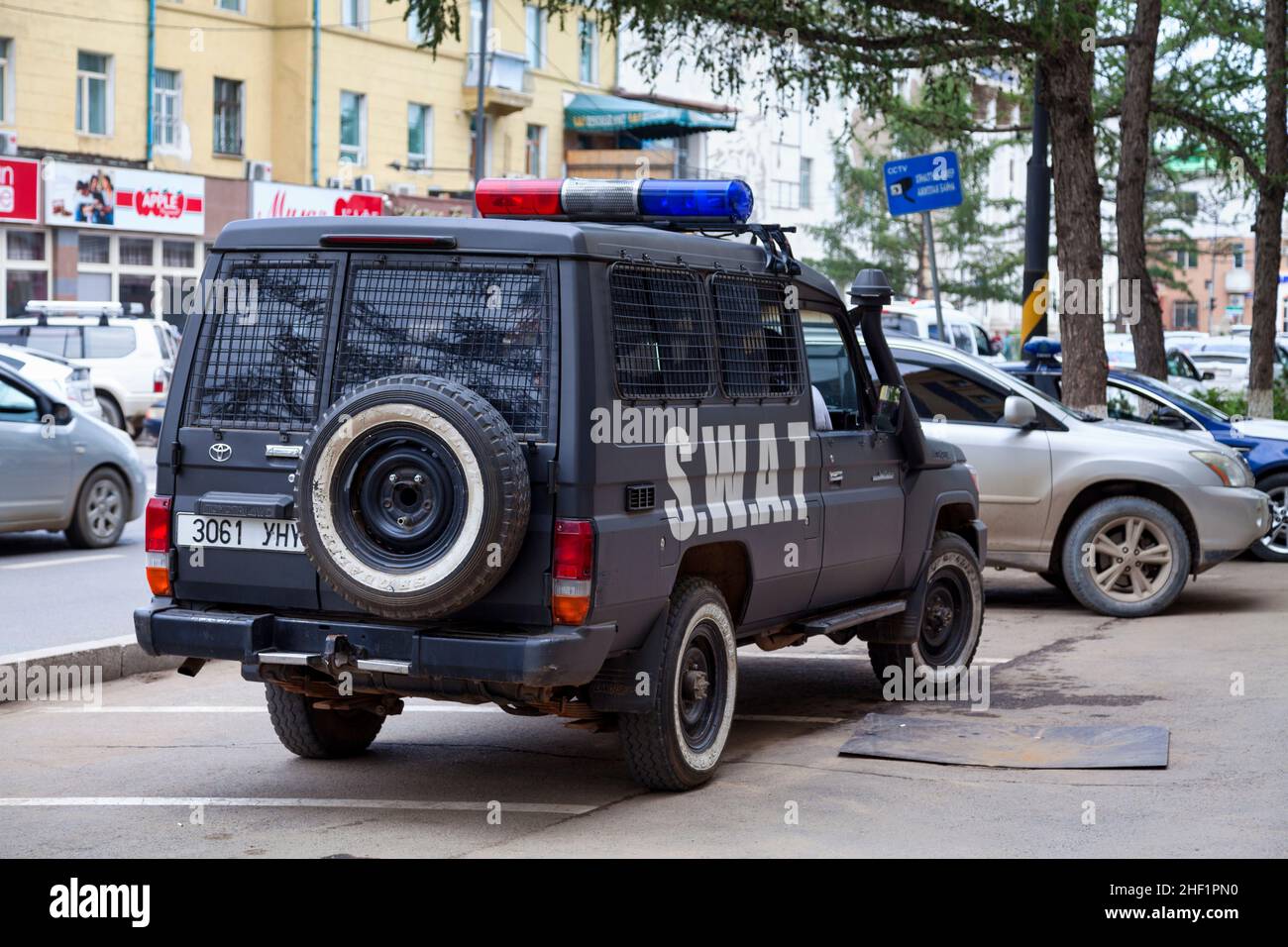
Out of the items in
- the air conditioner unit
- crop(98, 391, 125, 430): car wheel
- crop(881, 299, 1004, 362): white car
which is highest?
the air conditioner unit

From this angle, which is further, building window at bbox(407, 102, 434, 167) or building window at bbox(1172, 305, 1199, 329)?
building window at bbox(1172, 305, 1199, 329)

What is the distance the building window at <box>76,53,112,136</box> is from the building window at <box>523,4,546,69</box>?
536 inches

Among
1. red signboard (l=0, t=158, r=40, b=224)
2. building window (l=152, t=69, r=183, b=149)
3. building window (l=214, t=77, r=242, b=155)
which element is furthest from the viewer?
building window (l=214, t=77, r=242, b=155)

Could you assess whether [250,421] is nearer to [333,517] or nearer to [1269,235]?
[333,517]

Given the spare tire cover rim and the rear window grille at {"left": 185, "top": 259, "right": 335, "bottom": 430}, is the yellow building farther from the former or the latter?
the spare tire cover rim

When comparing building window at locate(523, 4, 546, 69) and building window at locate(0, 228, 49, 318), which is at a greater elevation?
building window at locate(523, 4, 546, 69)

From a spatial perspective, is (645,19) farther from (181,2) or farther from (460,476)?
(181,2)

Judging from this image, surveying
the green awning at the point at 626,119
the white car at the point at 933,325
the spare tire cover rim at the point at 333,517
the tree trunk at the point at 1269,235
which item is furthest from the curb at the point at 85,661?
the green awning at the point at 626,119

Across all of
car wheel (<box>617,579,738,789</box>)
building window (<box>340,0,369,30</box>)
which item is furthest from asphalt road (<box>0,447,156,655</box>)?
building window (<box>340,0,369,30</box>)

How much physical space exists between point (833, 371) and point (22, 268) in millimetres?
27159

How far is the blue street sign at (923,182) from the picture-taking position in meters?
16.4

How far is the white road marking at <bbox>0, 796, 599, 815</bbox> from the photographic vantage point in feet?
21.6

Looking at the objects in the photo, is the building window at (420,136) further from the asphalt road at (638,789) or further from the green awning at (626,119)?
the asphalt road at (638,789)
